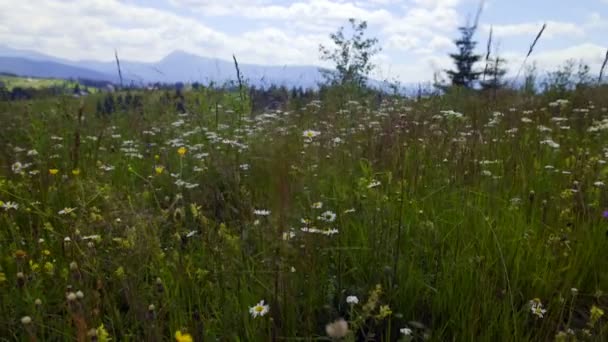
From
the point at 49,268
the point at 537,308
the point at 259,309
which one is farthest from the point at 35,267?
the point at 537,308

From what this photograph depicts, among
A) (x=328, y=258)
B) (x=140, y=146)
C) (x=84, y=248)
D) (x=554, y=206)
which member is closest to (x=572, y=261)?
(x=554, y=206)

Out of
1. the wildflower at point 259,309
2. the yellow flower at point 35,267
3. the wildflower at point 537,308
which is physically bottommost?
the yellow flower at point 35,267

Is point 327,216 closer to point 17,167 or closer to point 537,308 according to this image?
point 537,308

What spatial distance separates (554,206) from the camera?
2.35m

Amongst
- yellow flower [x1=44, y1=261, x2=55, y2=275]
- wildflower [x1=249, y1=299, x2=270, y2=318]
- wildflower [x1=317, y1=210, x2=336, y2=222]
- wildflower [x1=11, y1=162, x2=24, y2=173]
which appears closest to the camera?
wildflower [x1=249, y1=299, x2=270, y2=318]

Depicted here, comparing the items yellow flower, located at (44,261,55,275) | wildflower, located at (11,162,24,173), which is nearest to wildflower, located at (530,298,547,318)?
yellow flower, located at (44,261,55,275)

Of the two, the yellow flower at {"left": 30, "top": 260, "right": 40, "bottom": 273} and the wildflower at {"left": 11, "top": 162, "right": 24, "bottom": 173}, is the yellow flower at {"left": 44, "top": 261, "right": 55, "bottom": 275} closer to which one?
the yellow flower at {"left": 30, "top": 260, "right": 40, "bottom": 273}

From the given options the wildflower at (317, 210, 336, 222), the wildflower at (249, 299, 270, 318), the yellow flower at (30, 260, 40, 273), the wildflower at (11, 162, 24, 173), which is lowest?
the yellow flower at (30, 260, 40, 273)

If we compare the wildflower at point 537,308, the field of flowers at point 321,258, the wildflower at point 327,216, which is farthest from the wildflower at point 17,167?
the wildflower at point 537,308

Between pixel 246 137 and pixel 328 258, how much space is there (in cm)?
220

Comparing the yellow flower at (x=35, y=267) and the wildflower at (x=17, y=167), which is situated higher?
the wildflower at (x=17, y=167)

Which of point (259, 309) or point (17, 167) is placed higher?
point (17, 167)

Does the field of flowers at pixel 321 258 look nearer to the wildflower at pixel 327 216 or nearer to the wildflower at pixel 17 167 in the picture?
the wildflower at pixel 327 216

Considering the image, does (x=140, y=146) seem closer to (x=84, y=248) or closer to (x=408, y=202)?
(x=84, y=248)
